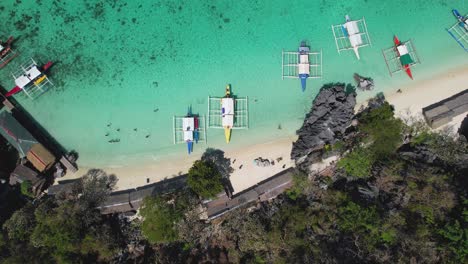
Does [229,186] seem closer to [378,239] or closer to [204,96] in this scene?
[204,96]

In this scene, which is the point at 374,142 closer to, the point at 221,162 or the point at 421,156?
the point at 421,156

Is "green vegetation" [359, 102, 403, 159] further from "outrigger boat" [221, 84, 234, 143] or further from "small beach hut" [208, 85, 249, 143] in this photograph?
"outrigger boat" [221, 84, 234, 143]

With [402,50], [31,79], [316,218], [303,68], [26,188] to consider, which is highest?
[402,50]

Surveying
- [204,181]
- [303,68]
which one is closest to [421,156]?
[303,68]

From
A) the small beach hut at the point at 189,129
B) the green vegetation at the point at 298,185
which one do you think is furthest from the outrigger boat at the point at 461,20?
the small beach hut at the point at 189,129

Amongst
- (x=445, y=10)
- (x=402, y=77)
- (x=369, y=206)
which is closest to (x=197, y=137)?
(x=369, y=206)

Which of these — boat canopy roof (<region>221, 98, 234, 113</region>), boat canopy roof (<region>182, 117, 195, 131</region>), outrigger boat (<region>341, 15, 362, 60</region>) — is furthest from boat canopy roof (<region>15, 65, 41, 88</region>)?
outrigger boat (<region>341, 15, 362, 60</region>)
